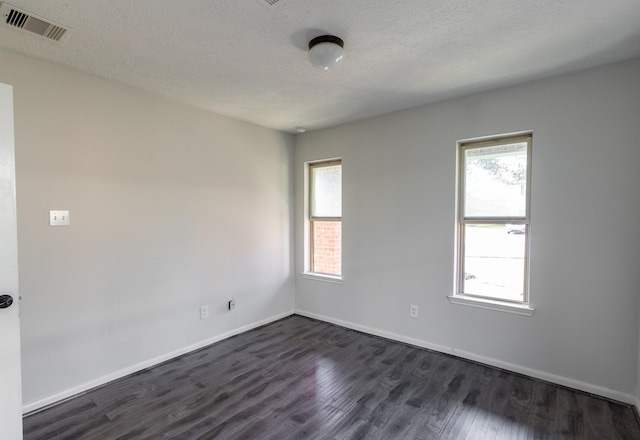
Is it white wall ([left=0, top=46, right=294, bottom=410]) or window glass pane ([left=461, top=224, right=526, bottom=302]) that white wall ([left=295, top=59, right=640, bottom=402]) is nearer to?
window glass pane ([left=461, top=224, right=526, bottom=302])

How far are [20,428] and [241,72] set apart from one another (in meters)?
2.59

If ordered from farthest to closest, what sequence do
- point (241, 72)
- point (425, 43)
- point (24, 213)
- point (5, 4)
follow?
1. point (241, 72)
2. point (24, 213)
3. point (425, 43)
4. point (5, 4)

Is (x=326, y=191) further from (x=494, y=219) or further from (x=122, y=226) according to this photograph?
(x=122, y=226)

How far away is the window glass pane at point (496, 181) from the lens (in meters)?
2.71

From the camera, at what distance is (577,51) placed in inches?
82.7

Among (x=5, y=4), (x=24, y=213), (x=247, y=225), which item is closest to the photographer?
(x=5, y=4)

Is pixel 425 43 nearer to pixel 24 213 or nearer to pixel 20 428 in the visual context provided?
pixel 24 213

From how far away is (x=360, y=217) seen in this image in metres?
3.66

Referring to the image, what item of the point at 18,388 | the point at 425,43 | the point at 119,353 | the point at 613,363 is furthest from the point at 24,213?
the point at 613,363

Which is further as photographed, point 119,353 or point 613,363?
point 119,353

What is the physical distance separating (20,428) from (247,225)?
2.41m

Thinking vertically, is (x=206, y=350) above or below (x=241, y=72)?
below

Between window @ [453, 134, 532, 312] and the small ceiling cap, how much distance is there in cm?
168

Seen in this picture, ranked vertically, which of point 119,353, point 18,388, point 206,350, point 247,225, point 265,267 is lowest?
point 206,350
